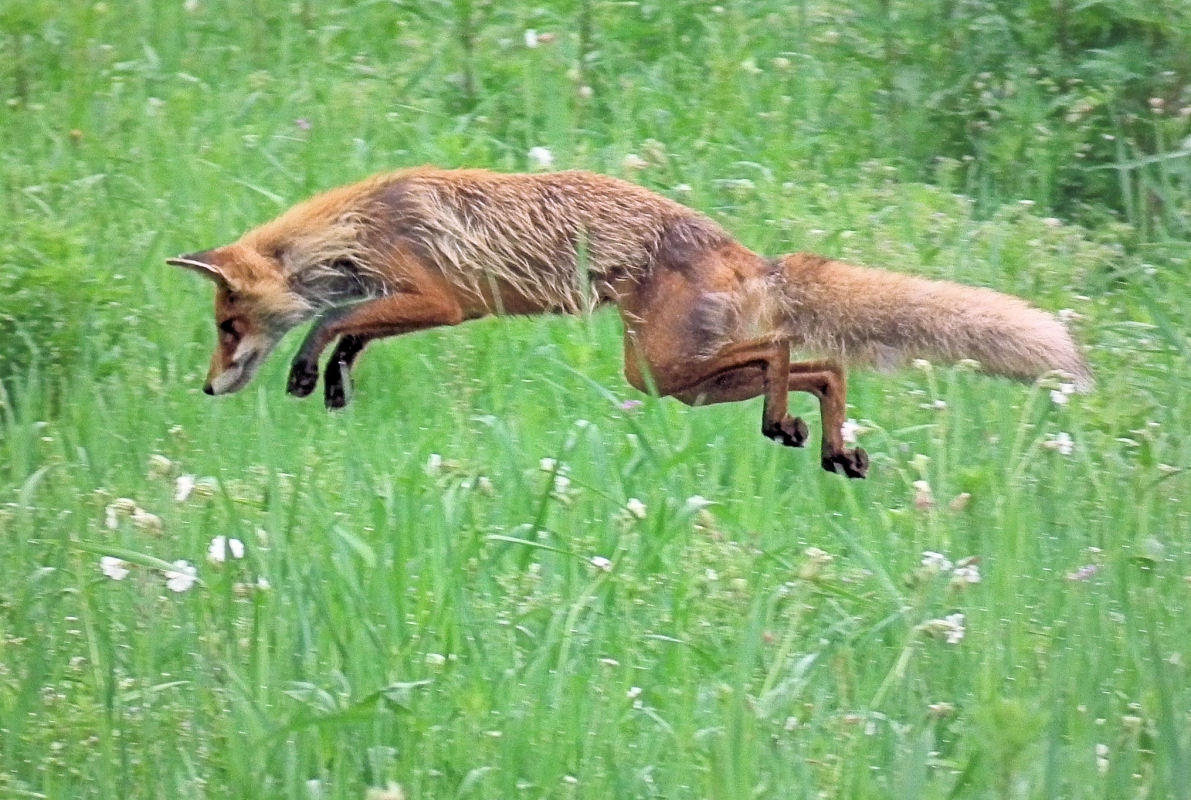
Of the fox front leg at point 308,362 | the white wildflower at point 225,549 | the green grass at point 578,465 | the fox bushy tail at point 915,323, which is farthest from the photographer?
the fox front leg at point 308,362

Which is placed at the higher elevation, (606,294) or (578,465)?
(606,294)

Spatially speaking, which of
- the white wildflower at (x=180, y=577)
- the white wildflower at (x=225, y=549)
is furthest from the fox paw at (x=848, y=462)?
the white wildflower at (x=180, y=577)

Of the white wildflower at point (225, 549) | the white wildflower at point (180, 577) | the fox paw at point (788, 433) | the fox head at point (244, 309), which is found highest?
the white wildflower at point (180, 577)

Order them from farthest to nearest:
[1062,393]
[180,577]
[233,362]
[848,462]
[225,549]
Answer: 1. [233,362]
2. [848,462]
3. [1062,393]
4. [225,549]
5. [180,577]

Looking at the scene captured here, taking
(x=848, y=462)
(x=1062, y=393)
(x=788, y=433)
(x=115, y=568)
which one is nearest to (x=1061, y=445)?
(x=1062, y=393)

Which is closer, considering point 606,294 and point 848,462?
point 848,462

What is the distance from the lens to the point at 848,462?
5.46 m

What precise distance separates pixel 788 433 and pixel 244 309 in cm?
191

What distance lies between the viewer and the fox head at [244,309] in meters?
5.87

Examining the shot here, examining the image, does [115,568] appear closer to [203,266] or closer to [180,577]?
[180,577]

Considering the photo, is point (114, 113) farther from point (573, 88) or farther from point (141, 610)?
Result: point (141, 610)

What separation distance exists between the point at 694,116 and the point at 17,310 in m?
3.45

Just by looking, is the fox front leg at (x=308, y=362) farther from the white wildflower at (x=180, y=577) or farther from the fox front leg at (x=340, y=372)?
the white wildflower at (x=180, y=577)

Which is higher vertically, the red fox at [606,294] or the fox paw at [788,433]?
the red fox at [606,294]
